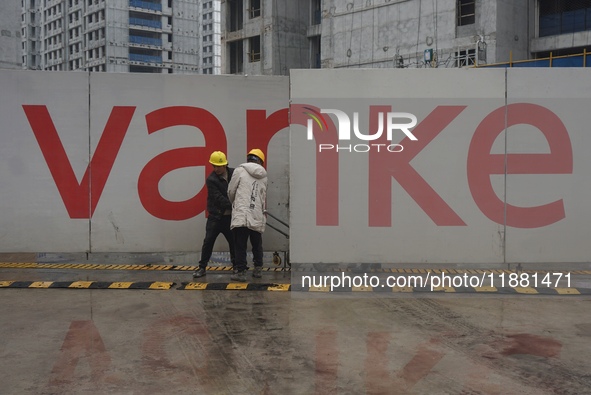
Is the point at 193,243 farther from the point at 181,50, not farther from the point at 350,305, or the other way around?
the point at 181,50

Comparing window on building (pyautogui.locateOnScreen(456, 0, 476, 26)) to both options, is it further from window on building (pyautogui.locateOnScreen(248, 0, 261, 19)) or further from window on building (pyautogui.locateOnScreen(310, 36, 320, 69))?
window on building (pyautogui.locateOnScreen(248, 0, 261, 19))

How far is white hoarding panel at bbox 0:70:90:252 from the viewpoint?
9531 millimetres

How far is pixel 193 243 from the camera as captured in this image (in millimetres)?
9758

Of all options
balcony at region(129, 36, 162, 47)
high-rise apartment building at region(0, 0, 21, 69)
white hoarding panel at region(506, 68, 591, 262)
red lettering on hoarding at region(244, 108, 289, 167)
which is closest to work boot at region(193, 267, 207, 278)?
red lettering on hoarding at region(244, 108, 289, 167)

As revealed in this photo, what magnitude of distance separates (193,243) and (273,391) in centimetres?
542

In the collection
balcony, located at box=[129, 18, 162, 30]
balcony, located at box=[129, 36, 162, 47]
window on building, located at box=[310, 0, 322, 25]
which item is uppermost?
balcony, located at box=[129, 18, 162, 30]

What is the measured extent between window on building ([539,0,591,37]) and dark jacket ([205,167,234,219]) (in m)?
30.5

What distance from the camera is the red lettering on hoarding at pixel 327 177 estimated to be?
880 centimetres

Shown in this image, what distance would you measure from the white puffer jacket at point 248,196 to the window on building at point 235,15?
44.4m

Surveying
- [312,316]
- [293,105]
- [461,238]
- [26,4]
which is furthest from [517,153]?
[26,4]

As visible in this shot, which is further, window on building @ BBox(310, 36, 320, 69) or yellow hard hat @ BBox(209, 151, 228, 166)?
window on building @ BBox(310, 36, 320, 69)

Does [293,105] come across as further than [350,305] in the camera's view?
Yes

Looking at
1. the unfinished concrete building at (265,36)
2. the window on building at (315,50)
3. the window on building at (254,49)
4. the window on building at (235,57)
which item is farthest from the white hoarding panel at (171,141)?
the window on building at (235,57)

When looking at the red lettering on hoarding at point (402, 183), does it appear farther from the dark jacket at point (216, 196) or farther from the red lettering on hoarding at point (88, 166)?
the red lettering on hoarding at point (88, 166)
